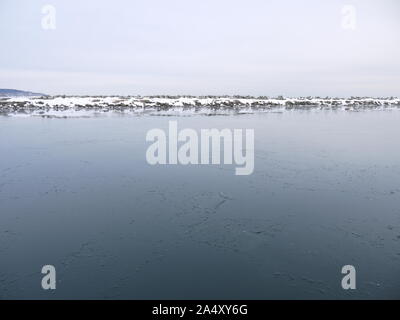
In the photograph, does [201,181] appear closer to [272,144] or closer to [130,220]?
[130,220]

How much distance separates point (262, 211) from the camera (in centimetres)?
766

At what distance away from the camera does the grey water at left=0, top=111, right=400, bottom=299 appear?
5031 mm

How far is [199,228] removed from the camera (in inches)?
268

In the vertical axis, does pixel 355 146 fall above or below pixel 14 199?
above

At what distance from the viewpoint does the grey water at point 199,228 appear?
503 centimetres

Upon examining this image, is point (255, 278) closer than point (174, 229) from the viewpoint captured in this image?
Yes

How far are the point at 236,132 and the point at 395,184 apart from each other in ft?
35.0

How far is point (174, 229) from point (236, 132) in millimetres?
13315

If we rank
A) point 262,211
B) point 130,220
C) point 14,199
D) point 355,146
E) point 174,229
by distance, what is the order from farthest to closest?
point 355,146, point 14,199, point 262,211, point 130,220, point 174,229

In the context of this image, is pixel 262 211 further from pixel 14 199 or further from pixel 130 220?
pixel 14 199

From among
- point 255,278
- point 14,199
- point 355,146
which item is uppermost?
point 355,146

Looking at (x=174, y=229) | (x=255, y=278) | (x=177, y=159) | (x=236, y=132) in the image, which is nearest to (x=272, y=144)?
(x=236, y=132)

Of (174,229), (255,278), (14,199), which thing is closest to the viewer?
(255,278)

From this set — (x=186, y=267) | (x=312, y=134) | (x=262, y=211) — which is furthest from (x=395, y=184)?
(x=312, y=134)
